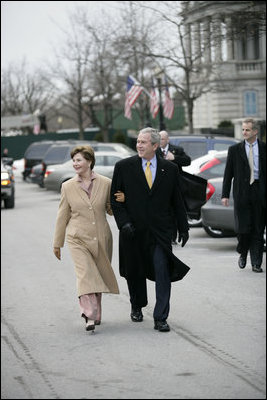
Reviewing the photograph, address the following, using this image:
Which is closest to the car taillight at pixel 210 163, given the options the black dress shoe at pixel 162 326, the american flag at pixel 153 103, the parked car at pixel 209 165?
the parked car at pixel 209 165

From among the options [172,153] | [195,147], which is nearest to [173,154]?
[172,153]

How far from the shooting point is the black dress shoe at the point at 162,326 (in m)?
2.39

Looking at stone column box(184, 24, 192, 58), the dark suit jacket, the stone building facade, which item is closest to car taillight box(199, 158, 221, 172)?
the dark suit jacket

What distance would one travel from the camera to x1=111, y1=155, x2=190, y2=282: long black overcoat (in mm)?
2104

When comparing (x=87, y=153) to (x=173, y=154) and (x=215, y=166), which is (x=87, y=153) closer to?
(x=173, y=154)

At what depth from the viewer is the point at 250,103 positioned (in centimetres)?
601

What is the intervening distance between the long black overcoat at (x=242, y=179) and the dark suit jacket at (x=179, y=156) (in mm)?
119

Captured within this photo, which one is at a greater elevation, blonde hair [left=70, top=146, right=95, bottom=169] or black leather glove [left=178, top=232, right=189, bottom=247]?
blonde hair [left=70, top=146, right=95, bottom=169]

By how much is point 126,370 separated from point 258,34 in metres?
9.15

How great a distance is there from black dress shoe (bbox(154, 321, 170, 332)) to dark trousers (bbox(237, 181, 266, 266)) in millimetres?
262

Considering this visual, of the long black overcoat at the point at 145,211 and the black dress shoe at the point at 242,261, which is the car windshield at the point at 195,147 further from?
the long black overcoat at the point at 145,211

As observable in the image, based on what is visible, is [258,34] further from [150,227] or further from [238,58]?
[150,227]

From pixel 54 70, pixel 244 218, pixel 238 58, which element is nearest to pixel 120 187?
pixel 244 218

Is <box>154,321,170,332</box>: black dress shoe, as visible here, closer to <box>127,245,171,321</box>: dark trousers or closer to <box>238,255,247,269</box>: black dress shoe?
<box>127,245,171,321</box>: dark trousers
